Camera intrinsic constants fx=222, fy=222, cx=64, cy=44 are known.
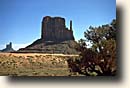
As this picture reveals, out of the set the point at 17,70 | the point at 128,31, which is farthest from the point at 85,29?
the point at 17,70

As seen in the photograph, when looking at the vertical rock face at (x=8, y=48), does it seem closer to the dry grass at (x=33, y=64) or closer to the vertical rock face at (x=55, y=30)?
the dry grass at (x=33, y=64)

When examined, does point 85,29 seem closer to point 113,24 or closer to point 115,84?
point 113,24

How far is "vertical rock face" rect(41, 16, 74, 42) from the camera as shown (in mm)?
1601

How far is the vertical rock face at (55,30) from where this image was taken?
1601 millimetres

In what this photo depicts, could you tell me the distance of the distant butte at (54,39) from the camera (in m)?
1.60

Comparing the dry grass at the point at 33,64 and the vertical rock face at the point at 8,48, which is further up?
the vertical rock face at the point at 8,48

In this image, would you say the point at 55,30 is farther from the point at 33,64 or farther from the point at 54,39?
the point at 33,64

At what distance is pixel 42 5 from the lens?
1.60 meters

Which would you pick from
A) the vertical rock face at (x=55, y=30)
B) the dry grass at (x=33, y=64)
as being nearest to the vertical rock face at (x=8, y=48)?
the dry grass at (x=33, y=64)

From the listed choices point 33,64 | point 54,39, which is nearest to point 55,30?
point 54,39

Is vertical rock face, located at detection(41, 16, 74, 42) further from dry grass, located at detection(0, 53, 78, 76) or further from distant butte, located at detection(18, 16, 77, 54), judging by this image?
dry grass, located at detection(0, 53, 78, 76)

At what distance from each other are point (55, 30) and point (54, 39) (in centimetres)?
7

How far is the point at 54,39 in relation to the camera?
162 centimetres

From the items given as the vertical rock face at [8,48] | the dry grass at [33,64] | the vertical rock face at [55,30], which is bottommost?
the dry grass at [33,64]
